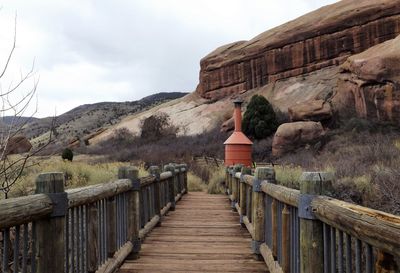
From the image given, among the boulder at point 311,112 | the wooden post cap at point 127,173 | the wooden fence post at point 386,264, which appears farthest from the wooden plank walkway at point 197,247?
the boulder at point 311,112

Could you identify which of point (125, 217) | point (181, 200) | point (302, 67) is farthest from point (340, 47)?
point (125, 217)

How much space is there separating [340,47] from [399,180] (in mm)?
33732

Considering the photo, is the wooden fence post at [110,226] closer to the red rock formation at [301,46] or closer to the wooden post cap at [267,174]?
the wooden post cap at [267,174]

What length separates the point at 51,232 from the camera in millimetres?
3412

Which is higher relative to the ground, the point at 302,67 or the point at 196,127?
the point at 302,67

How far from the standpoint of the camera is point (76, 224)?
14.0 feet

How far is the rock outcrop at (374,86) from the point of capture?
27.3 metres

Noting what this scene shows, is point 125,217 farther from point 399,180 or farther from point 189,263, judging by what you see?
point 399,180

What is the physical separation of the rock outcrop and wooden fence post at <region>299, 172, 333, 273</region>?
25978 millimetres

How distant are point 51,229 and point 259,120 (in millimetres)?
31550

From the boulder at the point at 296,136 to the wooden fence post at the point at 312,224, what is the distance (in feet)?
79.6

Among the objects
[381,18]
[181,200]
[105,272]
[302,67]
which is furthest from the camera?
[302,67]

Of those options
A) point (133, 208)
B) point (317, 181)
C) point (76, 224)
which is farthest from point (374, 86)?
point (76, 224)

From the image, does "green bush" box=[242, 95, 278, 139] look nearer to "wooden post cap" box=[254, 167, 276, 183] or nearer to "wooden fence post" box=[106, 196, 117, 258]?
"wooden post cap" box=[254, 167, 276, 183]
